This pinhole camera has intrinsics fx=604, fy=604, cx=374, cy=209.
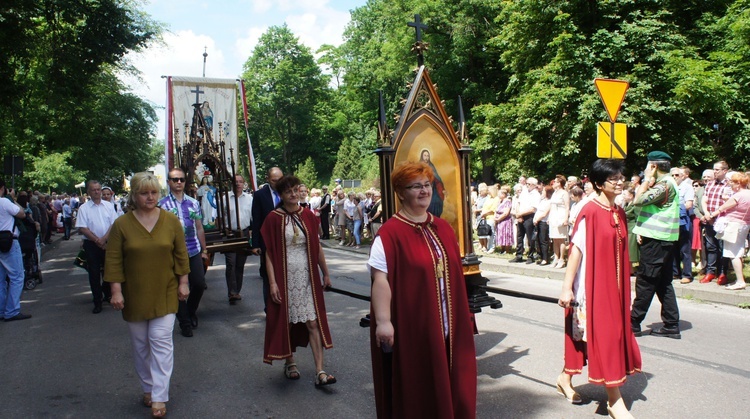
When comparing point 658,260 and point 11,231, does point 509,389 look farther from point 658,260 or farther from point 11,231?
point 11,231

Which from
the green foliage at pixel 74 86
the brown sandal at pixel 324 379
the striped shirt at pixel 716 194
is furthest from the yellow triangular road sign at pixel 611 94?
the green foliage at pixel 74 86

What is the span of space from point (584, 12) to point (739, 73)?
20.5ft

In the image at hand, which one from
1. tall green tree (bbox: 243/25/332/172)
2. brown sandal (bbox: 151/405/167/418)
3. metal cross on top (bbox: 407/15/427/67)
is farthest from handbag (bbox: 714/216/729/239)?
tall green tree (bbox: 243/25/332/172)

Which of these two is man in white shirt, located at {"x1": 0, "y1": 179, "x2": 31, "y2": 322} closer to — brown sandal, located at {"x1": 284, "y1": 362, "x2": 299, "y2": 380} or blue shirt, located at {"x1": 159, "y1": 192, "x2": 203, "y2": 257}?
blue shirt, located at {"x1": 159, "y1": 192, "x2": 203, "y2": 257}

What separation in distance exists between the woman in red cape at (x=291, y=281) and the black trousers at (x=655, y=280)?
3409 millimetres

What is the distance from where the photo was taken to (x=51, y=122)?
1025 inches

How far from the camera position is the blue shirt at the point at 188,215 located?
24.3 ft

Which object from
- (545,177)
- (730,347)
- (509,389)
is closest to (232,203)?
(509,389)

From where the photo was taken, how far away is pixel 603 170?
14.8 feet

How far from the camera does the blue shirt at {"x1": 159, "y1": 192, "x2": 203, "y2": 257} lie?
7.41m

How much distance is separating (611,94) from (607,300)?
15.9 feet

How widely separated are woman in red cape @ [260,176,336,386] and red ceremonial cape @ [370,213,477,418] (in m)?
2.12

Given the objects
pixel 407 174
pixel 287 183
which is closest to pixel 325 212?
pixel 287 183

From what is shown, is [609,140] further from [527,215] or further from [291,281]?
[291,281]
